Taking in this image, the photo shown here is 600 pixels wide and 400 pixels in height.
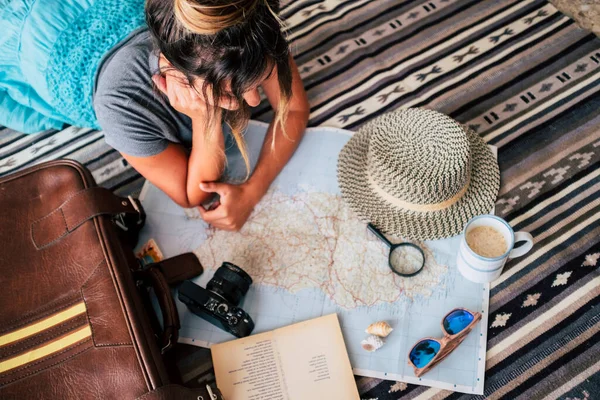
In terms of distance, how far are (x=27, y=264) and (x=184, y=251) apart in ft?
0.94

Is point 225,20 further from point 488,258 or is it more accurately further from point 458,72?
point 458,72

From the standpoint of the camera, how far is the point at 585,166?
113cm

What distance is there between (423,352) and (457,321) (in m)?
0.08

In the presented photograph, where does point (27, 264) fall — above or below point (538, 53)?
below

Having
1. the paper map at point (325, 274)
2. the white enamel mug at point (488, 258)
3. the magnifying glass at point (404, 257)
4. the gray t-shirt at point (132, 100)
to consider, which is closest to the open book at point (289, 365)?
the paper map at point (325, 274)

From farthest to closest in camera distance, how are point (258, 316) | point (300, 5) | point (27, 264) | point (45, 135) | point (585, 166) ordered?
point (300, 5), point (45, 135), point (585, 166), point (258, 316), point (27, 264)

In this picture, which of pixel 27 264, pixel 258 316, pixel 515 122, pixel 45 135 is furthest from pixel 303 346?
pixel 45 135

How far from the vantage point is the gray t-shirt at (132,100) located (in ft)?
3.01

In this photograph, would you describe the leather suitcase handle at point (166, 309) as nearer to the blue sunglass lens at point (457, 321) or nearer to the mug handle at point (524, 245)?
the blue sunglass lens at point (457, 321)

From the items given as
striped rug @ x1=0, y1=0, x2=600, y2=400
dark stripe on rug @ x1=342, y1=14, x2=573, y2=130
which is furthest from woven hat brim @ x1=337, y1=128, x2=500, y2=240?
dark stripe on rug @ x1=342, y1=14, x2=573, y2=130

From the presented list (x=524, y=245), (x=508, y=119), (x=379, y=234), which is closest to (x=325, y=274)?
(x=379, y=234)

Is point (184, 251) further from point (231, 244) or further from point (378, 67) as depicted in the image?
point (378, 67)

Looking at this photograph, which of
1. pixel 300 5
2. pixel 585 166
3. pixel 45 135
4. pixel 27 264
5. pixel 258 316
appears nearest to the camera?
pixel 27 264

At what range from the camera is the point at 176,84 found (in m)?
0.83
